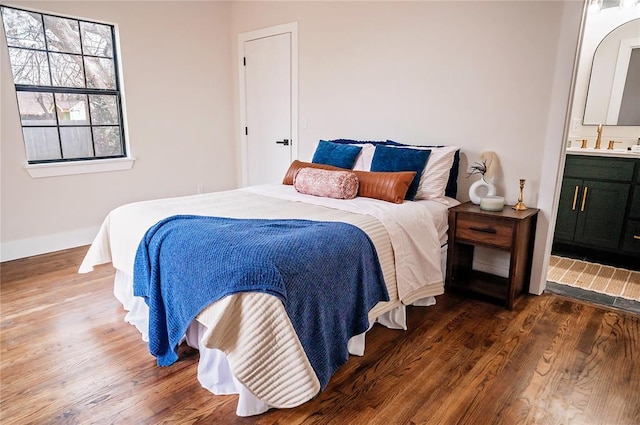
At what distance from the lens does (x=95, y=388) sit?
1777 mm

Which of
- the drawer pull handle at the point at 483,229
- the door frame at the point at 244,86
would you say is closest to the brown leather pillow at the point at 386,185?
the drawer pull handle at the point at 483,229

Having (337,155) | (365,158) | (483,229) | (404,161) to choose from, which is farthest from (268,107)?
(483,229)

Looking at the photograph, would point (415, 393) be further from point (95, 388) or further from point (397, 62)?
point (397, 62)

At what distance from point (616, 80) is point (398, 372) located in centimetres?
334

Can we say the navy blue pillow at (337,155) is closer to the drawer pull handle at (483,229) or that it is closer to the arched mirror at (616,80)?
the drawer pull handle at (483,229)

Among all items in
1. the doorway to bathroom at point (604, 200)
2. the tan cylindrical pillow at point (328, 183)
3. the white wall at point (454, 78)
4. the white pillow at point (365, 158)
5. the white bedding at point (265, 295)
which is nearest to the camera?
the white bedding at point (265, 295)

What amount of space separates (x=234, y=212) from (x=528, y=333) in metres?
1.84

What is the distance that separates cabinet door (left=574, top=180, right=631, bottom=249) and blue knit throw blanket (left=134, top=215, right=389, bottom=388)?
2337mm

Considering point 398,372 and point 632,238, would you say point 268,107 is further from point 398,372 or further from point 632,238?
point 632,238

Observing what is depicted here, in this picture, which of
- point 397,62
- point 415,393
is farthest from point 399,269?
point 397,62

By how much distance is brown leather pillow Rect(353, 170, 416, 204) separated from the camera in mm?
2636

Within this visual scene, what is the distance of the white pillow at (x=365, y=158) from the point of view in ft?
10.2

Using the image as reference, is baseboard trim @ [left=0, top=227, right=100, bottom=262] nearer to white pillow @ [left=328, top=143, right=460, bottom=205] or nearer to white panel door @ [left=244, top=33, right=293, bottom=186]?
white panel door @ [left=244, top=33, right=293, bottom=186]

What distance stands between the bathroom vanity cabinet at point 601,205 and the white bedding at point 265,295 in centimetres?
151
